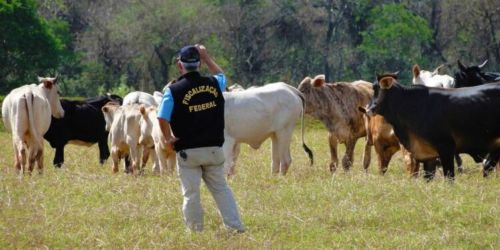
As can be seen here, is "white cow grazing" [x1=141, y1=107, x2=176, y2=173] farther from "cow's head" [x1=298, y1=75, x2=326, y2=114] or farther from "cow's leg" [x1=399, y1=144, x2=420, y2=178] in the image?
"cow's leg" [x1=399, y1=144, x2=420, y2=178]

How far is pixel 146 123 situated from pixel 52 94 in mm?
2584

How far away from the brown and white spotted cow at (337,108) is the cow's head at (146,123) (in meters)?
2.36

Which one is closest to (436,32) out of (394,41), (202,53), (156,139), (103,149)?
(394,41)

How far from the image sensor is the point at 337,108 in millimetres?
16797

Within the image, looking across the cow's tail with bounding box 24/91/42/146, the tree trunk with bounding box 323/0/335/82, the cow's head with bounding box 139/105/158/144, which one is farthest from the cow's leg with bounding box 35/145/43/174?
the tree trunk with bounding box 323/0/335/82

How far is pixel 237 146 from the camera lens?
1642 centimetres

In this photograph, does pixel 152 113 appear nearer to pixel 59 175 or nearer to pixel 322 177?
pixel 59 175

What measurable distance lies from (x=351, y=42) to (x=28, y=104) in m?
48.6

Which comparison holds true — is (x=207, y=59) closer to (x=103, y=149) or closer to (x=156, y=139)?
(x=156, y=139)

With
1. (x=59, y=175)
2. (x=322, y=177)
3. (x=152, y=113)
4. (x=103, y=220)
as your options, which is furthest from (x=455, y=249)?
(x=152, y=113)

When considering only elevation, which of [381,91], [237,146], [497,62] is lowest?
[497,62]

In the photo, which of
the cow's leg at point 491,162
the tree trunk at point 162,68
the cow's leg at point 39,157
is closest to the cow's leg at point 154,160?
the cow's leg at point 39,157

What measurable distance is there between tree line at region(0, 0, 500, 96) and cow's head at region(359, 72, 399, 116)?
143 ft

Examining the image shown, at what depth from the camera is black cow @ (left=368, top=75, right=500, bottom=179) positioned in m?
13.3
